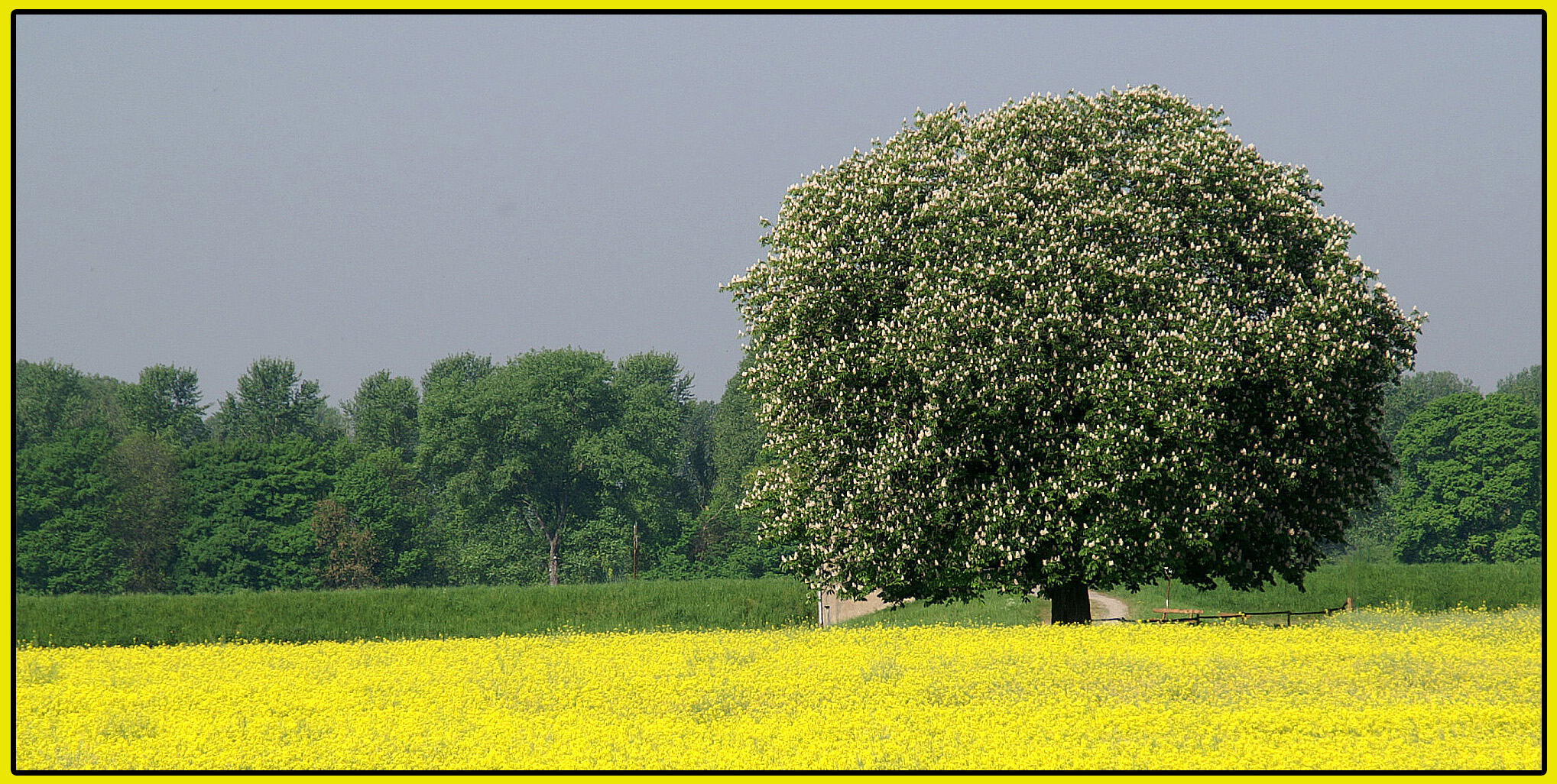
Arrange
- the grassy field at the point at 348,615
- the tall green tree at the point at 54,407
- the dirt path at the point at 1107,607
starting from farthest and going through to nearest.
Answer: the tall green tree at the point at 54,407
the dirt path at the point at 1107,607
the grassy field at the point at 348,615

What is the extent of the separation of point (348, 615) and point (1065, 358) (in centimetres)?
2476

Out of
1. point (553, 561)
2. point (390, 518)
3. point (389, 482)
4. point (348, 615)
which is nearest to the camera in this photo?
point (348, 615)

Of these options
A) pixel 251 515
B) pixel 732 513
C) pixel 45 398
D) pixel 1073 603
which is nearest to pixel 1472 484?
pixel 732 513

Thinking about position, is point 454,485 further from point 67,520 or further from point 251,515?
point 67,520

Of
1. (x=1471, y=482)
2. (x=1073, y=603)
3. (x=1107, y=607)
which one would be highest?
(x=1471, y=482)

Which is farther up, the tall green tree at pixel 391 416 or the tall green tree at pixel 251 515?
the tall green tree at pixel 391 416

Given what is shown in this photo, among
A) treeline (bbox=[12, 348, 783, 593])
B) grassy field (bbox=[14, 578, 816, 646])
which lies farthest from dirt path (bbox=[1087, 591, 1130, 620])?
treeline (bbox=[12, 348, 783, 593])

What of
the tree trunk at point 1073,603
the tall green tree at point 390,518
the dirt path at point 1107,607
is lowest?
the dirt path at point 1107,607

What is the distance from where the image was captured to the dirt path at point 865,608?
45812 millimetres

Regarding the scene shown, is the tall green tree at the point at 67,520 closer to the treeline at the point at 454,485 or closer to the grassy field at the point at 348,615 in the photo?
the treeline at the point at 454,485

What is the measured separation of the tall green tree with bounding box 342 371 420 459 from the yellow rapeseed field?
68652 mm

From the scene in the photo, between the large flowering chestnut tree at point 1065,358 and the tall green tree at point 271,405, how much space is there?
72.2 metres

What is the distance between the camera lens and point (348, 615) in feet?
130

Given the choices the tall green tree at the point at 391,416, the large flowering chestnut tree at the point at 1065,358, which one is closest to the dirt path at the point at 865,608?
the large flowering chestnut tree at the point at 1065,358
